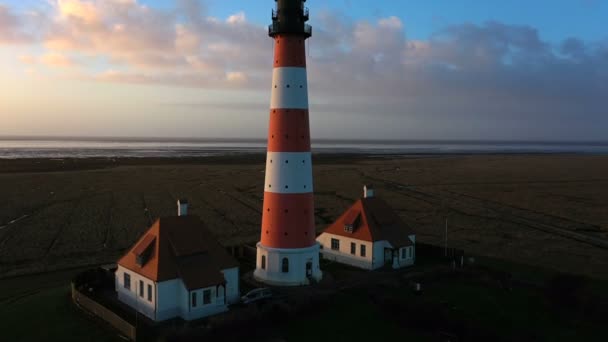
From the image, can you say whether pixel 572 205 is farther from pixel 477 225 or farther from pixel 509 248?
pixel 509 248

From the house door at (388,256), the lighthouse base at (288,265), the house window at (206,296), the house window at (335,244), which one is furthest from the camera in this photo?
the house window at (335,244)

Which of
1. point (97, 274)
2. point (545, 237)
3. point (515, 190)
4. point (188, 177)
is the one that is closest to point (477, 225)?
point (545, 237)

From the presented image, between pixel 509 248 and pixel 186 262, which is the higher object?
pixel 186 262

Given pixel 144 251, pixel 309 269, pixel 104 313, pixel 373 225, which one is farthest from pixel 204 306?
pixel 373 225

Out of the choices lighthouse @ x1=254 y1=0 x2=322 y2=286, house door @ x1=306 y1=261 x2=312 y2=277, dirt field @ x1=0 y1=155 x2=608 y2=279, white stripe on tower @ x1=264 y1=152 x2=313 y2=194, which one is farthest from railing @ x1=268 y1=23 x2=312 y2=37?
dirt field @ x1=0 y1=155 x2=608 y2=279

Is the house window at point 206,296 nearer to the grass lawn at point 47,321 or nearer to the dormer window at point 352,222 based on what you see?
the grass lawn at point 47,321

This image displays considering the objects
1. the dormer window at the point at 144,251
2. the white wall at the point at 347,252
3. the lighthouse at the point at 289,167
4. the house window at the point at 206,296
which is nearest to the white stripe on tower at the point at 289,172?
the lighthouse at the point at 289,167

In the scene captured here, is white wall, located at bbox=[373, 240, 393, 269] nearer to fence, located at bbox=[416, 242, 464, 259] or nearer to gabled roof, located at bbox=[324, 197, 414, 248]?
gabled roof, located at bbox=[324, 197, 414, 248]
